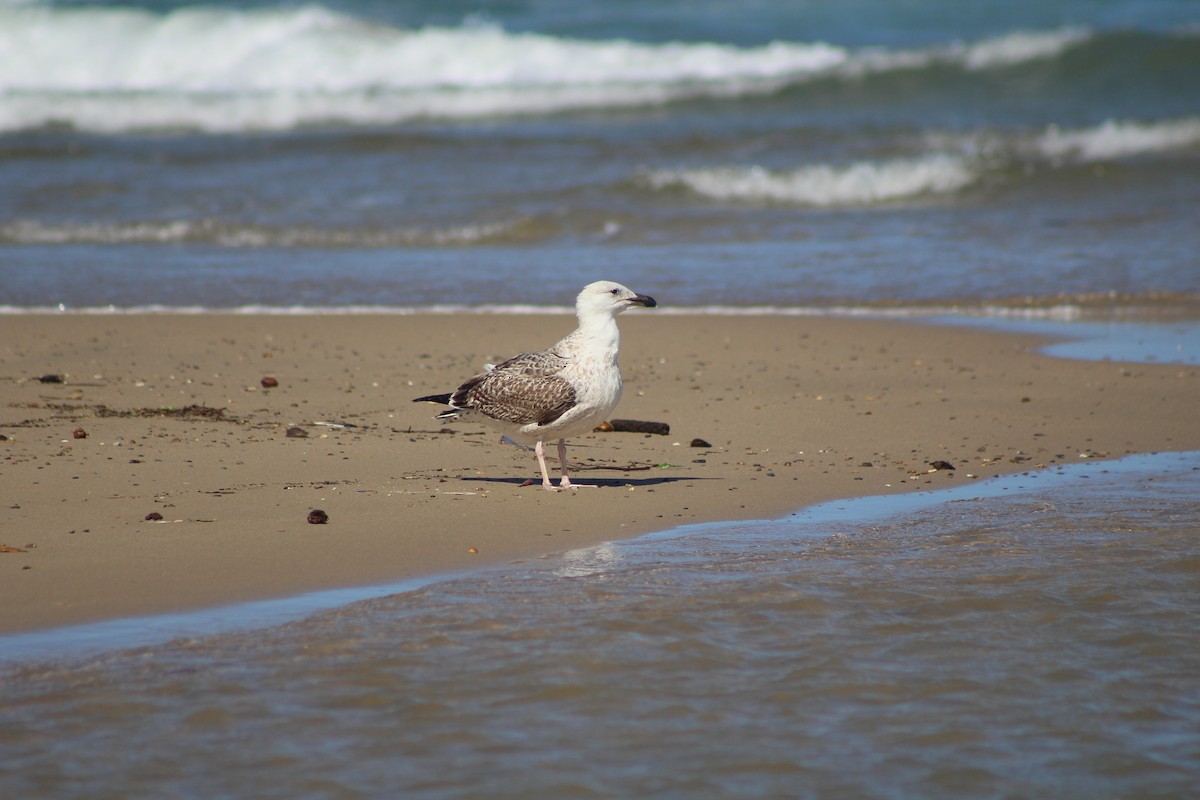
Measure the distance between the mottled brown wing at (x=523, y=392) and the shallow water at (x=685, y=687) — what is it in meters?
1.22

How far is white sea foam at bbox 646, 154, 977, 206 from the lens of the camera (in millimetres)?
17828

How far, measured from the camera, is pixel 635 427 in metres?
7.47

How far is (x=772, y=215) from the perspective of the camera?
54.5 ft

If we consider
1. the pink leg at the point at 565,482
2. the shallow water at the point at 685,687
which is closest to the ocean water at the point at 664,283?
the shallow water at the point at 685,687

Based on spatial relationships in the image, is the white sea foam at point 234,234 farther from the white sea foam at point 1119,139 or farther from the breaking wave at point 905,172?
the white sea foam at point 1119,139

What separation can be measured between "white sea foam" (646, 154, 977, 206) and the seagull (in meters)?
11.4

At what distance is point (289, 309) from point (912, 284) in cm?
555

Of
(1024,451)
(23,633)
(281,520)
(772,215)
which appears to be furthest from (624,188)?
(23,633)

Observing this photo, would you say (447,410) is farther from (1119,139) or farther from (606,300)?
(1119,139)

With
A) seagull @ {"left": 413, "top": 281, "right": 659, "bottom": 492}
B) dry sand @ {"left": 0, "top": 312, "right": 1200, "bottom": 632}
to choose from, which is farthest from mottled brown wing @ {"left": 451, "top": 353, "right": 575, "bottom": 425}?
dry sand @ {"left": 0, "top": 312, "right": 1200, "bottom": 632}

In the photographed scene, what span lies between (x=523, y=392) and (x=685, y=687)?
267 centimetres

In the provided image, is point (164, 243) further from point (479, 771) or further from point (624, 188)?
point (479, 771)

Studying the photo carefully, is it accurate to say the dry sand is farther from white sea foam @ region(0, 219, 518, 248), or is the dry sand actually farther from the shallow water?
white sea foam @ region(0, 219, 518, 248)

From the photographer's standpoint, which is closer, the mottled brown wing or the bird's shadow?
the mottled brown wing
